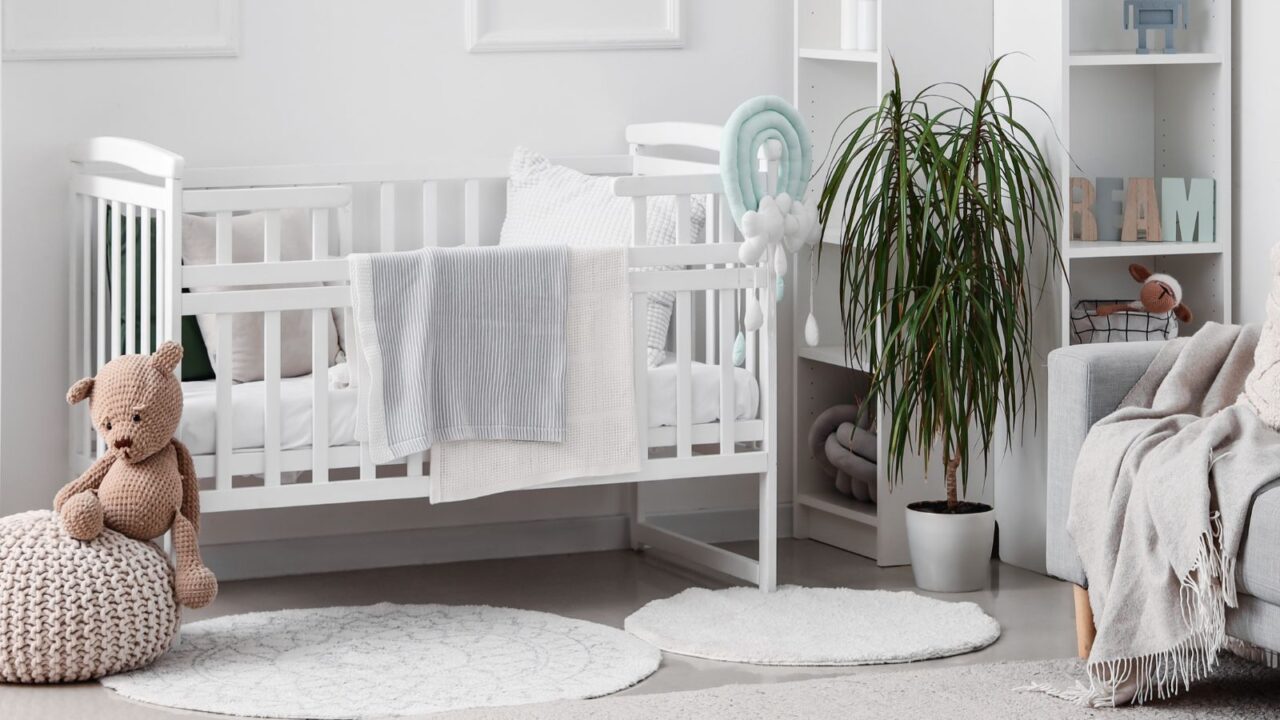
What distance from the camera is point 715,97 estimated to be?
12.5 feet

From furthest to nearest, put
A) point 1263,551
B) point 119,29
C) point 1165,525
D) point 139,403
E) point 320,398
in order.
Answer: point 119,29 < point 320,398 < point 139,403 < point 1165,525 < point 1263,551

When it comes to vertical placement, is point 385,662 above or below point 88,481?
below

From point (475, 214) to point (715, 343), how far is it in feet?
1.96

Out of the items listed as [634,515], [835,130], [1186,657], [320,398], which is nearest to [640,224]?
[320,398]

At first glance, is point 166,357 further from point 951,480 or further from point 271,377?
point 951,480

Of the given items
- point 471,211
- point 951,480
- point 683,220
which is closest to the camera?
point 683,220

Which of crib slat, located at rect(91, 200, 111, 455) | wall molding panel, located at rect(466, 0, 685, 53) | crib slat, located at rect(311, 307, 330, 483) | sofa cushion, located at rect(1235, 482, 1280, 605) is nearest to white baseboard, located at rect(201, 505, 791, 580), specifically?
crib slat, located at rect(91, 200, 111, 455)

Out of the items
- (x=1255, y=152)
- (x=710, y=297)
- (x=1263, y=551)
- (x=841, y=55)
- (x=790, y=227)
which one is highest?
(x=841, y=55)

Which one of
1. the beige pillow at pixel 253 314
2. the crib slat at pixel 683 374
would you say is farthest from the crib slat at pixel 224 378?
the crib slat at pixel 683 374

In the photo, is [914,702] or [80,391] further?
[80,391]

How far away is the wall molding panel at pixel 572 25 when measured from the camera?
361 cm

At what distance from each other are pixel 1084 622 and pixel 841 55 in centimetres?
138

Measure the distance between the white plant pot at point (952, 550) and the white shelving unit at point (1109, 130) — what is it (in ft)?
0.66

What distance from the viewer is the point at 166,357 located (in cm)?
279
